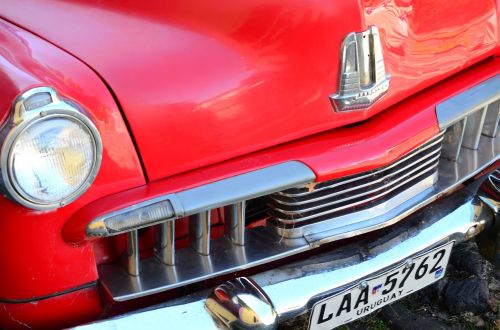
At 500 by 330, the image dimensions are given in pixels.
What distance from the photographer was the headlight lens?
1491 mm

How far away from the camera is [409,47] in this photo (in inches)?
80.5

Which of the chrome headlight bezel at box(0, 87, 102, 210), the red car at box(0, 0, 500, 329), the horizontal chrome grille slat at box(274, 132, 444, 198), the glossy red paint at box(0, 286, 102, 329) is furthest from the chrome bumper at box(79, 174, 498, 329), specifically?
the chrome headlight bezel at box(0, 87, 102, 210)

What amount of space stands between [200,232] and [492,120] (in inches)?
46.3

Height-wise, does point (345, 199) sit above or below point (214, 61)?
below

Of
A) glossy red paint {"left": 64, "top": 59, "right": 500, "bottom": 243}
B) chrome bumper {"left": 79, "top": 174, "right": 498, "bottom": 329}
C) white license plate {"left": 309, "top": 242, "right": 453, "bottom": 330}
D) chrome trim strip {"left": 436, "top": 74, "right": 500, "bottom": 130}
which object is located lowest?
white license plate {"left": 309, "top": 242, "right": 453, "bottom": 330}

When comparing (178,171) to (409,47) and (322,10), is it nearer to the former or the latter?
(322,10)

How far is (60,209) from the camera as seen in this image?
62.8 inches

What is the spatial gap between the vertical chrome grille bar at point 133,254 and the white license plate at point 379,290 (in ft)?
1.62

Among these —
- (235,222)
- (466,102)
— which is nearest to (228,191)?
(235,222)

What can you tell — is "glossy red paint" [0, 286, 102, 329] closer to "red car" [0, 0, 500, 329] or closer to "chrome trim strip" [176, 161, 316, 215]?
"red car" [0, 0, 500, 329]

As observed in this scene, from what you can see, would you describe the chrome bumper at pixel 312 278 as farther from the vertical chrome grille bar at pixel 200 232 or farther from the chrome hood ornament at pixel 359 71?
the chrome hood ornament at pixel 359 71

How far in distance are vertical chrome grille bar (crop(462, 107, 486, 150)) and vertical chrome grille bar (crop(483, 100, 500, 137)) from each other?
0.09 metres

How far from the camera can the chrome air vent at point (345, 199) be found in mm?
1888

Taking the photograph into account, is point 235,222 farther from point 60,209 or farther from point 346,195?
point 60,209
